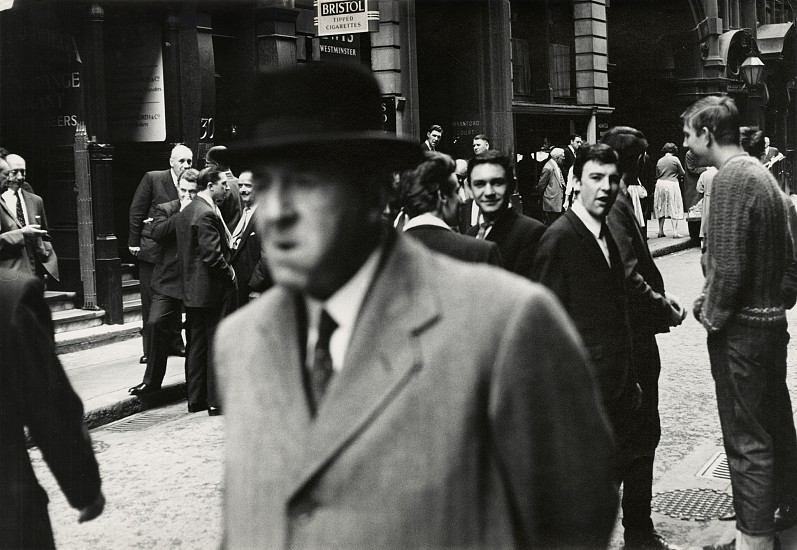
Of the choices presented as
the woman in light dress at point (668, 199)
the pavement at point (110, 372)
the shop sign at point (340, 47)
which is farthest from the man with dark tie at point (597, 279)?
the woman in light dress at point (668, 199)

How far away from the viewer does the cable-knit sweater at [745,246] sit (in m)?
4.50

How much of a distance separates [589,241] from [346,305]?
3.07 m

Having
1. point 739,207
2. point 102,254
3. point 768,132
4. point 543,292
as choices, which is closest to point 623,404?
point 739,207

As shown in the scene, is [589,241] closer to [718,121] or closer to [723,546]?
[718,121]

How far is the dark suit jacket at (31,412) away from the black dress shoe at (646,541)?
9.14ft

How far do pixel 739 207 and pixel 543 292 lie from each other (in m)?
2.99

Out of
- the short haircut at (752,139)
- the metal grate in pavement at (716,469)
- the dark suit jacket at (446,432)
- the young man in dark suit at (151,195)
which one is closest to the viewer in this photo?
the dark suit jacket at (446,432)

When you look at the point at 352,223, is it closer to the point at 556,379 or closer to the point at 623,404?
the point at 556,379

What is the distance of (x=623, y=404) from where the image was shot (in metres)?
4.82

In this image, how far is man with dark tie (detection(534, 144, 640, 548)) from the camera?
184 inches

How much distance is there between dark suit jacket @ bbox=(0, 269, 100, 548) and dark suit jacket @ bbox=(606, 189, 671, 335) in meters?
2.73

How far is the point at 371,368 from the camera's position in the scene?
173 cm

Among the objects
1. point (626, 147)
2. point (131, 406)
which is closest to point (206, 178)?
point (131, 406)

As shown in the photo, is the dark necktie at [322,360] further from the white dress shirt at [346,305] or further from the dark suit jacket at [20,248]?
the dark suit jacket at [20,248]
